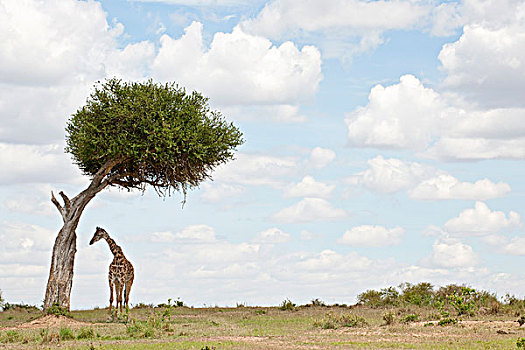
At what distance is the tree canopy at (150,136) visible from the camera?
93.2ft

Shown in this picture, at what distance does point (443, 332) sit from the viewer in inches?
803

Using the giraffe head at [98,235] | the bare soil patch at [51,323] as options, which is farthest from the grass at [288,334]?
the giraffe head at [98,235]

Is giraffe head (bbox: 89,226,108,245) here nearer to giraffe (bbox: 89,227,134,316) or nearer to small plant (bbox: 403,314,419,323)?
giraffe (bbox: 89,227,134,316)

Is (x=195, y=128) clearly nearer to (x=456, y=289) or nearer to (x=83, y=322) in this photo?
(x=83, y=322)

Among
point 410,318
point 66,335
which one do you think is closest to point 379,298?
point 410,318

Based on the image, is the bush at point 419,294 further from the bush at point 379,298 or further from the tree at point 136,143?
the tree at point 136,143

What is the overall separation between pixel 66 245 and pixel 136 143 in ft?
18.1

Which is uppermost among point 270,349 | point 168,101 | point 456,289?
point 168,101

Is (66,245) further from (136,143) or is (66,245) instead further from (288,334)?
(288,334)

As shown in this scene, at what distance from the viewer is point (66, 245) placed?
2900 cm

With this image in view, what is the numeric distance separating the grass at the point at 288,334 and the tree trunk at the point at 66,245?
7.29 feet

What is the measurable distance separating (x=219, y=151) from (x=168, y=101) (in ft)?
10.7

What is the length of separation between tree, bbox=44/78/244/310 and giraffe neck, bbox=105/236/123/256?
6.68 feet

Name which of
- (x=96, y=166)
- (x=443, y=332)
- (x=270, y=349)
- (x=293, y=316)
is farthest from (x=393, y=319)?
(x=96, y=166)
